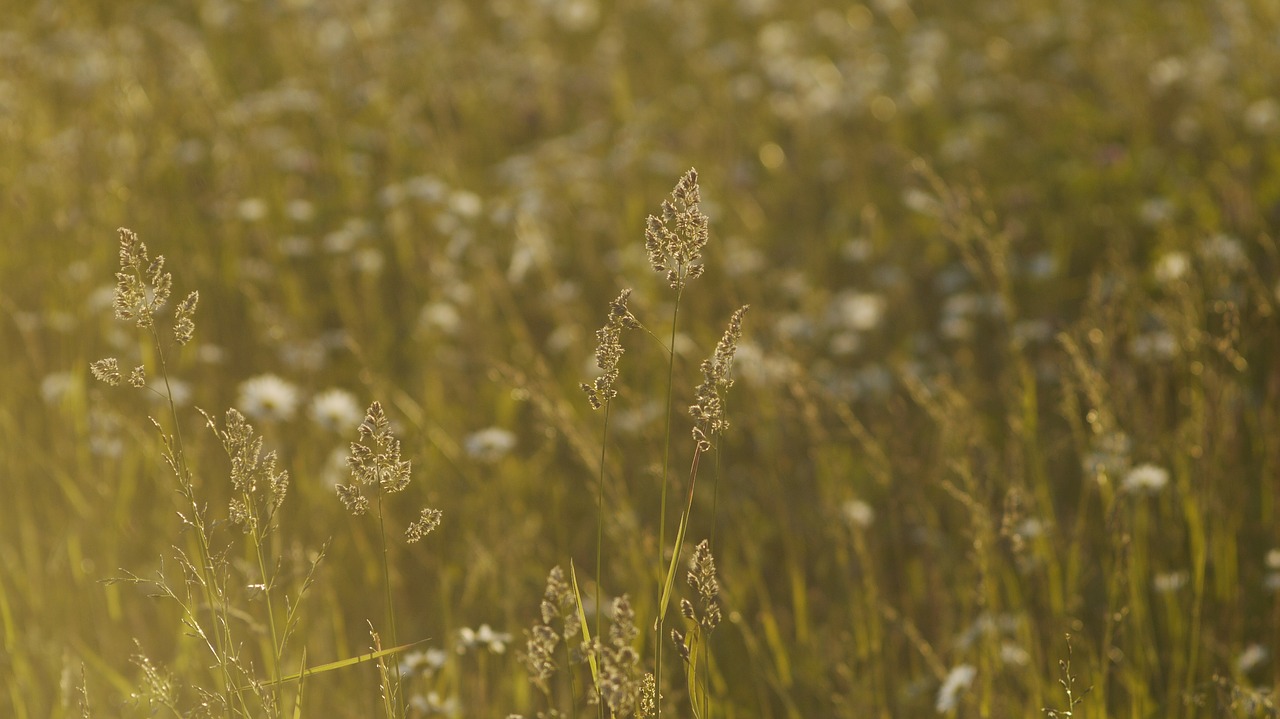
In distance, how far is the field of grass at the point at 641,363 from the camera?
169 centimetres

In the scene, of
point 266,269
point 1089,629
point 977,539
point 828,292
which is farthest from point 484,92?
point 977,539

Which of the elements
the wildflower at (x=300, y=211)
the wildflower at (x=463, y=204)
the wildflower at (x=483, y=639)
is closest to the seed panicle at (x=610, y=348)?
the wildflower at (x=483, y=639)

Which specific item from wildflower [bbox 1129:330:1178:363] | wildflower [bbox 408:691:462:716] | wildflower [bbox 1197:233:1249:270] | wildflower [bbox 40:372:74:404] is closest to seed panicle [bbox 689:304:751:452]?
wildflower [bbox 408:691:462:716]

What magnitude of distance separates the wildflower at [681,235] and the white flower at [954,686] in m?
0.96

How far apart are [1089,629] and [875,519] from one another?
18.5 inches

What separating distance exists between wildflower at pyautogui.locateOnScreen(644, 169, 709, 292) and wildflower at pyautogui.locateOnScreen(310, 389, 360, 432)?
1641 millimetres

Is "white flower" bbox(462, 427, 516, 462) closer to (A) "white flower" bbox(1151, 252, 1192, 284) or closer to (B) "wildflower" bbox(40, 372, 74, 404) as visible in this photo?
(B) "wildflower" bbox(40, 372, 74, 404)

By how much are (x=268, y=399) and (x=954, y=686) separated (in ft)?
5.61

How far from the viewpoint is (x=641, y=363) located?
9.82 ft

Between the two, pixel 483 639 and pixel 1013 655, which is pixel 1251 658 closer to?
pixel 1013 655

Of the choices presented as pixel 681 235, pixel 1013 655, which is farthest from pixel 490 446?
pixel 681 235

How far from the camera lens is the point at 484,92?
4.96 meters

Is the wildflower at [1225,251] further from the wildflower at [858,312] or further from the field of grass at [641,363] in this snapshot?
the wildflower at [858,312]

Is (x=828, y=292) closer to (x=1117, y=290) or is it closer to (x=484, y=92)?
(x=1117, y=290)
